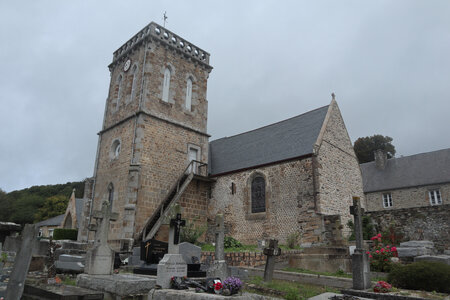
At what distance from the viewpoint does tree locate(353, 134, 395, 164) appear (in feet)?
134

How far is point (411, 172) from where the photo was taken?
2598cm

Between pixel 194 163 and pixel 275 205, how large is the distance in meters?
6.14

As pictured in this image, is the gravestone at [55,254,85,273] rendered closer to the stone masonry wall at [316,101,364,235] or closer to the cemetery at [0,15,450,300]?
the cemetery at [0,15,450,300]

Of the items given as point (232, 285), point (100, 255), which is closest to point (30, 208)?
point (100, 255)

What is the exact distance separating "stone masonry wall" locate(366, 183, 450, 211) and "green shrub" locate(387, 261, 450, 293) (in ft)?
63.9

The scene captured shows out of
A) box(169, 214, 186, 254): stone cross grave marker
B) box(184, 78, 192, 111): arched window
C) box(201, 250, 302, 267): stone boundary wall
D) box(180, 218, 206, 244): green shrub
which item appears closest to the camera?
box(169, 214, 186, 254): stone cross grave marker

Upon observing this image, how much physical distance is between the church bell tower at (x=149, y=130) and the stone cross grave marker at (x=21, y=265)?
407 inches

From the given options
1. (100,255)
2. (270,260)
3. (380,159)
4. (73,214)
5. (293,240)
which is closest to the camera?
(100,255)

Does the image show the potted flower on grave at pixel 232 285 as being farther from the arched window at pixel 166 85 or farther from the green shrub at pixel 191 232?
the arched window at pixel 166 85

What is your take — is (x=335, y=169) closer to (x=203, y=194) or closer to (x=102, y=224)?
(x=203, y=194)

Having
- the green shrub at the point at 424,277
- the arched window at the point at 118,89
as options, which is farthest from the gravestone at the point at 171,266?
the arched window at the point at 118,89

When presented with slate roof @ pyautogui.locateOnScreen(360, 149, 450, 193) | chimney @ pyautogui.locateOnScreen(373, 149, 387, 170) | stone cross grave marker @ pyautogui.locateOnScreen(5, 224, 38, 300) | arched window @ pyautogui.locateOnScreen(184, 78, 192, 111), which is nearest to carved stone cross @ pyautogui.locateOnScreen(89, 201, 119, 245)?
stone cross grave marker @ pyautogui.locateOnScreen(5, 224, 38, 300)

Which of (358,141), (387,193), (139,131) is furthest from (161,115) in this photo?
(358,141)

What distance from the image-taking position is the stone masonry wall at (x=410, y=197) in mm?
23266
